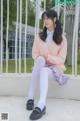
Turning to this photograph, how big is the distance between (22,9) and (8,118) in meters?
1.88

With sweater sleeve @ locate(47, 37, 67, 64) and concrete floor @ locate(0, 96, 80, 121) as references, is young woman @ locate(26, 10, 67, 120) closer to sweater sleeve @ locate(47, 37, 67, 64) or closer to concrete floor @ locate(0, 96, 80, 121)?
sweater sleeve @ locate(47, 37, 67, 64)

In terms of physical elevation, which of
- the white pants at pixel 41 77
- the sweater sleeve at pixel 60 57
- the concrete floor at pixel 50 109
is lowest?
the concrete floor at pixel 50 109

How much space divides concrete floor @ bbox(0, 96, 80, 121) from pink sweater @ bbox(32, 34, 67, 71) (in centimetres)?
46

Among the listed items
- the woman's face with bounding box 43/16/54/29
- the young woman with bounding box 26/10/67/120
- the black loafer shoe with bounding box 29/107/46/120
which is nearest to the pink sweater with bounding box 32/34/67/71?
the young woman with bounding box 26/10/67/120

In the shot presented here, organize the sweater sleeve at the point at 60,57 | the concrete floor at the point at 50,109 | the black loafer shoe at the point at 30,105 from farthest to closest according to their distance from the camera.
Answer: the sweater sleeve at the point at 60,57 → the black loafer shoe at the point at 30,105 → the concrete floor at the point at 50,109

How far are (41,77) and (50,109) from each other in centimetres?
42

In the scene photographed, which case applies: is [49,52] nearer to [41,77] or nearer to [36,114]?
[41,77]

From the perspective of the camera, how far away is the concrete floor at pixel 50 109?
3.54 m

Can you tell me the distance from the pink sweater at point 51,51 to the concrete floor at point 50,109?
0.46 metres

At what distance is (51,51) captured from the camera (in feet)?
13.0

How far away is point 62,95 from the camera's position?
4.32 meters

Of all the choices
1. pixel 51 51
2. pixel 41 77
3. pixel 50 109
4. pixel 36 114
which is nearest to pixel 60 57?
pixel 51 51

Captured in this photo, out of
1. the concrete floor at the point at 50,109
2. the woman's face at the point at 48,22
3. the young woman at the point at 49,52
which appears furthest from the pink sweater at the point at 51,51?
the concrete floor at the point at 50,109

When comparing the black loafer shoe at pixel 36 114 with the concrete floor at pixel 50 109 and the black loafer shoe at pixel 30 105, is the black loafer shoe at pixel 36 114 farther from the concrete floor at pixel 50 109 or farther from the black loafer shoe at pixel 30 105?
the black loafer shoe at pixel 30 105
